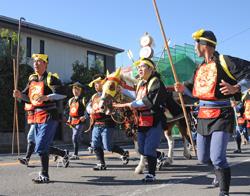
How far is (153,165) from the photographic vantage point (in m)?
6.75

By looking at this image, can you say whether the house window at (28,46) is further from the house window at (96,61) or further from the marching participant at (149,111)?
the marching participant at (149,111)

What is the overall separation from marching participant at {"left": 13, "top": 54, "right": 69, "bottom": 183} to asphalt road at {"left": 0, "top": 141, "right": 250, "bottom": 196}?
460mm

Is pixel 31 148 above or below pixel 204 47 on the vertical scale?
below

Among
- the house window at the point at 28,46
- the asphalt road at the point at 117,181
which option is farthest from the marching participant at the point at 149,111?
the house window at the point at 28,46

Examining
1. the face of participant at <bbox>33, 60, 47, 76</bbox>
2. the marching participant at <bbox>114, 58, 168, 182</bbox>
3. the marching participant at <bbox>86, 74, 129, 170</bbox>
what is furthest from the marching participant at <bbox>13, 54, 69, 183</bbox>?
the marching participant at <bbox>86, 74, 129, 170</bbox>

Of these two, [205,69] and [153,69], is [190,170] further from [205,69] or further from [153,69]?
[205,69]

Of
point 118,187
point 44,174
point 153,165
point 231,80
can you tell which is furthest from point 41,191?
point 231,80

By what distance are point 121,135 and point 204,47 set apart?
17408 millimetres

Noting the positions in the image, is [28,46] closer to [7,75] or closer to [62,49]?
[62,49]

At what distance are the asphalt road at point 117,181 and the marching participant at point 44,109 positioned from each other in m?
0.46

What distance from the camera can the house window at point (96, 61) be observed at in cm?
2658

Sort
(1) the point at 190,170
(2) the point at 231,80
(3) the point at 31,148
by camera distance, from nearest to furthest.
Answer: (2) the point at 231,80 → (1) the point at 190,170 → (3) the point at 31,148

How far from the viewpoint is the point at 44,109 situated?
669 centimetres

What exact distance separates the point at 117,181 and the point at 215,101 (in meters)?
2.44
